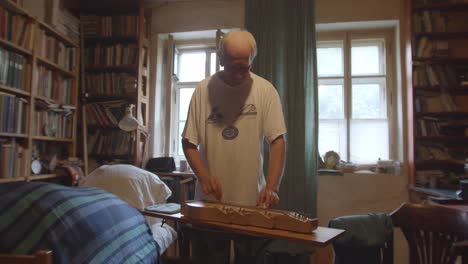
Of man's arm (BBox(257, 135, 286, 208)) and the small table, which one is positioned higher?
man's arm (BBox(257, 135, 286, 208))

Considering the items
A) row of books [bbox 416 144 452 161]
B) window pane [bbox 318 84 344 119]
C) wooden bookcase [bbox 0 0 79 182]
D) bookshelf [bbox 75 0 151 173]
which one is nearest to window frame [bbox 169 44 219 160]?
bookshelf [bbox 75 0 151 173]

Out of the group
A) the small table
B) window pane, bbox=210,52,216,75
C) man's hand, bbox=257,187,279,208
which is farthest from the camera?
window pane, bbox=210,52,216,75

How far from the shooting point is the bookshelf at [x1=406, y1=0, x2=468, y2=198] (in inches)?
118

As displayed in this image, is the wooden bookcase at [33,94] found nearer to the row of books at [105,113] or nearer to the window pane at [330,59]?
the row of books at [105,113]

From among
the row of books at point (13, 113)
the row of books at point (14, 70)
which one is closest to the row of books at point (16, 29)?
the row of books at point (14, 70)

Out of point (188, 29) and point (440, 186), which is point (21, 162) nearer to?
point (188, 29)

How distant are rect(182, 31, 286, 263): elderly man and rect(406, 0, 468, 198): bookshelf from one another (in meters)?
2.15

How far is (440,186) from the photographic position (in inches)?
111

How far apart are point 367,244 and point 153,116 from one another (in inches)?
103

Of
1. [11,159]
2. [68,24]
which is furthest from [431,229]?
[68,24]

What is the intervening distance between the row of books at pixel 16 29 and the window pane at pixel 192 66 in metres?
1.62

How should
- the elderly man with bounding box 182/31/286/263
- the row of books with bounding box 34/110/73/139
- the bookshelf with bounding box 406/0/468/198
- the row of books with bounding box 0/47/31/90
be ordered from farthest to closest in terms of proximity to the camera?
the bookshelf with bounding box 406/0/468/198, the row of books with bounding box 34/110/73/139, the row of books with bounding box 0/47/31/90, the elderly man with bounding box 182/31/286/263

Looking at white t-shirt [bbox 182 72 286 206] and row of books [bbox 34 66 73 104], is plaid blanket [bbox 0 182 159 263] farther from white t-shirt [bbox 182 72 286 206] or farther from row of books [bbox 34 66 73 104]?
row of books [bbox 34 66 73 104]

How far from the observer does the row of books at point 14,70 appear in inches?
96.6
